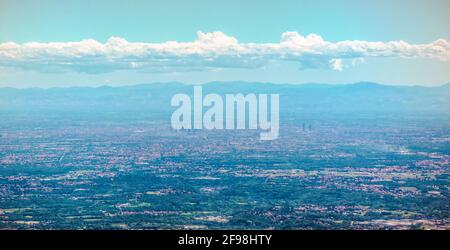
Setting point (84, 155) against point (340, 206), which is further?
point (84, 155)

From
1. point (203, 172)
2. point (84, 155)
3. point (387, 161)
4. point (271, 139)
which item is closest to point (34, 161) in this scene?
point (84, 155)

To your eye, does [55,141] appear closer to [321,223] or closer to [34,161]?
[34,161]

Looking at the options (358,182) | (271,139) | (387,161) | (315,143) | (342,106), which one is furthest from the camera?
(342,106)

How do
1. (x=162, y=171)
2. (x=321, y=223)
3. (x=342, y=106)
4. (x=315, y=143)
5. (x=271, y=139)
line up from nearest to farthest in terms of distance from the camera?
(x=321, y=223), (x=162, y=171), (x=315, y=143), (x=271, y=139), (x=342, y=106)

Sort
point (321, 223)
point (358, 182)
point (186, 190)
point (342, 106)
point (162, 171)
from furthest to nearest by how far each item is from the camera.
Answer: point (342, 106), point (162, 171), point (358, 182), point (186, 190), point (321, 223)

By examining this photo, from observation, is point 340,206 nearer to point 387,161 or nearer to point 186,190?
point 186,190

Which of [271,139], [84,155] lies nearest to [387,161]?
[271,139]
